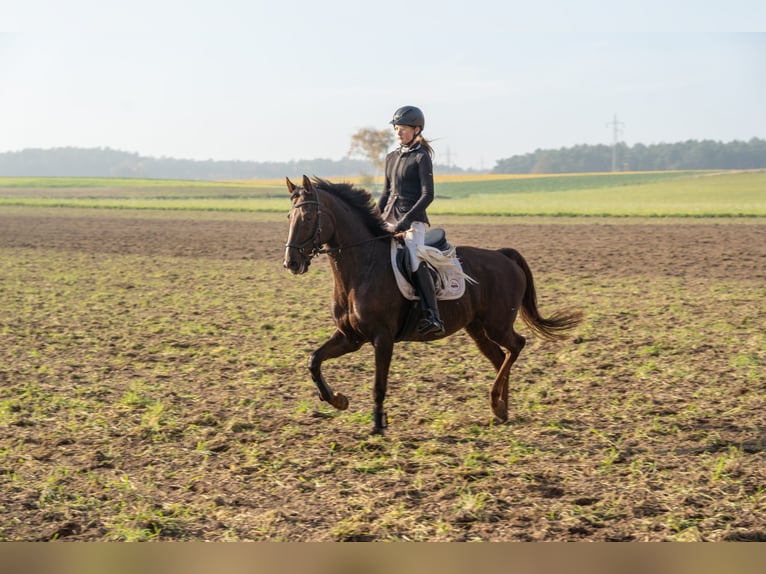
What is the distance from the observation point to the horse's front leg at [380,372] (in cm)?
786

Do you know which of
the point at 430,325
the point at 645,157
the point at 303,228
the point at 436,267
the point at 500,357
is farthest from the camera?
the point at 645,157

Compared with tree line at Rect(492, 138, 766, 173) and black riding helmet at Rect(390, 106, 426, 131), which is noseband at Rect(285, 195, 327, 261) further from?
tree line at Rect(492, 138, 766, 173)

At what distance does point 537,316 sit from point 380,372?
254 cm

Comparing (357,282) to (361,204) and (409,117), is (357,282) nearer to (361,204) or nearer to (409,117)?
(361,204)

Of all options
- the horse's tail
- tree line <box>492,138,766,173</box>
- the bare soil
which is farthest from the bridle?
tree line <box>492,138,766,173</box>

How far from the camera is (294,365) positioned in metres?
11.0

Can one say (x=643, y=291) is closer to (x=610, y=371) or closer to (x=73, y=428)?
(x=610, y=371)

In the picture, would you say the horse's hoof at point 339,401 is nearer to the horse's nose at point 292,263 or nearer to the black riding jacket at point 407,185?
the horse's nose at point 292,263

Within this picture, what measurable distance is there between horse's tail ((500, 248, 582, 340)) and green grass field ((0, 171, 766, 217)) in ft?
116

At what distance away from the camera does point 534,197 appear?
8144 centimetres

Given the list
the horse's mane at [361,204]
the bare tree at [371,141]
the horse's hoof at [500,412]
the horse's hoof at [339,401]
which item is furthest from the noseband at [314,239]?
the bare tree at [371,141]

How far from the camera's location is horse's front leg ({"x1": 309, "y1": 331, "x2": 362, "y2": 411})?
7.89 m

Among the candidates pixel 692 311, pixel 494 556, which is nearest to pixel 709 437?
pixel 494 556

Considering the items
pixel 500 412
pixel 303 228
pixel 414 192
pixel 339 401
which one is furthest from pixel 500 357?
pixel 303 228
